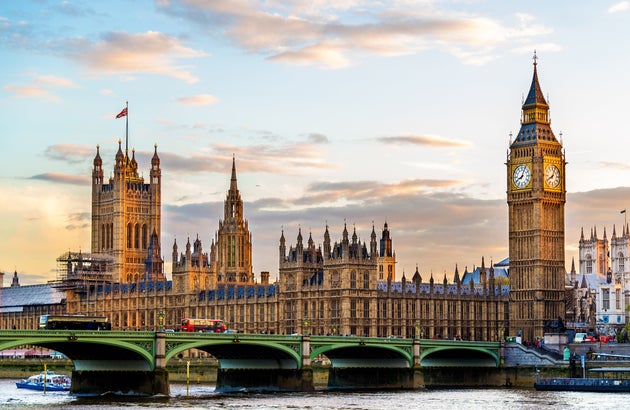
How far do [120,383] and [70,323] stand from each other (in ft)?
20.6

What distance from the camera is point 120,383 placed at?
346 ft

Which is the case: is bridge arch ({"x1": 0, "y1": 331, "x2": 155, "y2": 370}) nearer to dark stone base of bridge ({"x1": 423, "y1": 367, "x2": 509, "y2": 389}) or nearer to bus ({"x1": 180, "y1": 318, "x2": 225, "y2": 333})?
bus ({"x1": 180, "y1": 318, "x2": 225, "y2": 333})

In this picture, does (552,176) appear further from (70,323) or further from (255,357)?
A: (70,323)

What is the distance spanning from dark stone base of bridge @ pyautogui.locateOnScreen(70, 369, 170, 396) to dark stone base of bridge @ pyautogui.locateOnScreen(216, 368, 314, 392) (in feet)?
39.4

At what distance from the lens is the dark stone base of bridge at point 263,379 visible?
113312 millimetres

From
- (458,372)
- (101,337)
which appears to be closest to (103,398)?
(101,337)

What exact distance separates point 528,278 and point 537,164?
508 inches

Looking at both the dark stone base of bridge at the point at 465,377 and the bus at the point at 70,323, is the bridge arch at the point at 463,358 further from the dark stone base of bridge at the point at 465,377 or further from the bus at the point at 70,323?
the bus at the point at 70,323

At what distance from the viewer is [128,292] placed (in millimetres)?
195125

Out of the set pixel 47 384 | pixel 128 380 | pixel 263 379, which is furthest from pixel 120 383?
pixel 47 384

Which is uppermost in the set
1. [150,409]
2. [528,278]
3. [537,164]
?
[537,164]

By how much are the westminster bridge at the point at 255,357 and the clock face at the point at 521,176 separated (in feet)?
100

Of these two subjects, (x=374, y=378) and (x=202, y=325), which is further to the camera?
(x=202, y=325)

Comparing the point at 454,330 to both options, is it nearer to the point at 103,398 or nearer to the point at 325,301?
the point at 325,301
